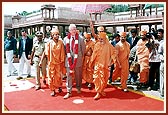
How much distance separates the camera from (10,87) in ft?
24.0

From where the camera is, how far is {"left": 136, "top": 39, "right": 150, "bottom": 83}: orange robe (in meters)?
6.77

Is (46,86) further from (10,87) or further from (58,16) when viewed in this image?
(58,16)

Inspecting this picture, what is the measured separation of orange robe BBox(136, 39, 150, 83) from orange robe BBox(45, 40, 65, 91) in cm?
187

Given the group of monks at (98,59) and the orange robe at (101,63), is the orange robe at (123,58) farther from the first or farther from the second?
the orange robe at (101,63)

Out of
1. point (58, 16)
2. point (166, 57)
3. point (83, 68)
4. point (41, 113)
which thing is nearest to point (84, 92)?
point (83, 68)

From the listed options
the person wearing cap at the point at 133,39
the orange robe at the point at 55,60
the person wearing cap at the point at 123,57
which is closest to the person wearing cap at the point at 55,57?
the orange robe at the point at 55,60

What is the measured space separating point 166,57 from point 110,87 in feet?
5.92

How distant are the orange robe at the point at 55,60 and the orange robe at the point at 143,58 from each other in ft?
6.13

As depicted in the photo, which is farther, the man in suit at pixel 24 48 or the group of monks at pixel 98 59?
the man in suit at pixel 24 48

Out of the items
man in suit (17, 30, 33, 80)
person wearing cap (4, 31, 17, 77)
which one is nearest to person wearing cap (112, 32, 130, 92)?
man in suit (17, 30, 33, 80)

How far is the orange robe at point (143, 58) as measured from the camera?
22.2 ft

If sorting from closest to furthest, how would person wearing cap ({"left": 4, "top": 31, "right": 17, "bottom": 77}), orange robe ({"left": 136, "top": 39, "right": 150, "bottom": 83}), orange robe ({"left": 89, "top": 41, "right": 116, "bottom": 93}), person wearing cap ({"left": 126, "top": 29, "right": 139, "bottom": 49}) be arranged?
orange robe ({"left": 89, "top": 41, "right": 116, "bottom": 93})
orange robe ({"left": 136, "top": 39, "right": 150, "bottom": 83})
person wearing cap ({"left": 126, "top": 29, "right": 139, "bottom": 49})
person wearing cap ({"left": 4, "top": 31, "right": 17, "bottom": 77})

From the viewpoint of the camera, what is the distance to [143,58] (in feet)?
22.2

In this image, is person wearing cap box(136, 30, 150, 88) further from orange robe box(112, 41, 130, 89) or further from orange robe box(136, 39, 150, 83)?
orange robe box(112, 41, 130, 89)
